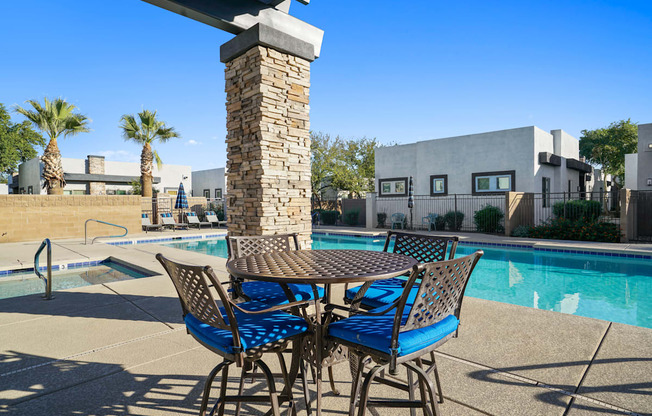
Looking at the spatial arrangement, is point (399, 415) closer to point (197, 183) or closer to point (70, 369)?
point (70, 369)

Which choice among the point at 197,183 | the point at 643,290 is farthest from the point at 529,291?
the point at 197,183

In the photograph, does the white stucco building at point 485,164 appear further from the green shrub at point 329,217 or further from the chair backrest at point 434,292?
the chair backrest at point 434,292

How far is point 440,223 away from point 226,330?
48.2ft

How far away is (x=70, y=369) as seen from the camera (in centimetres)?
248

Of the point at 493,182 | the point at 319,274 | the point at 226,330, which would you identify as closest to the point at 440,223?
the point at 493,182

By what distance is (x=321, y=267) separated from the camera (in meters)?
2.06

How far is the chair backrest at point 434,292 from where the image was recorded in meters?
1.47

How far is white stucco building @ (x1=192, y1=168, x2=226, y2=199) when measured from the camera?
29.1 m

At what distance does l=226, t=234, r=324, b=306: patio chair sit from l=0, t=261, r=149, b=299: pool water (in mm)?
4147

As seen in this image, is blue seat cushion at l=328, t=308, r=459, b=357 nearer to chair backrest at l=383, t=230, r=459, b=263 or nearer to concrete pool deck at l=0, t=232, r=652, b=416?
concrete pool deck at l=0, t=232, r=652, b=416

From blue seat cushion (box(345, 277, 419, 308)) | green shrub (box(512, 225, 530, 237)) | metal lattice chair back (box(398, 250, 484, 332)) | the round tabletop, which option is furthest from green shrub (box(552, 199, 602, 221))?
metal lattice chair back (box(398, 250, 484, 332))

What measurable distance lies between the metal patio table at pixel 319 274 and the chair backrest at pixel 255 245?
54cm

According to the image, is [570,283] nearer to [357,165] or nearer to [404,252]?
[404,252]

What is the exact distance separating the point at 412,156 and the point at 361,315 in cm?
1575
